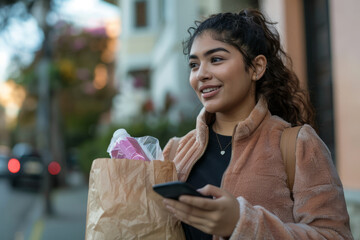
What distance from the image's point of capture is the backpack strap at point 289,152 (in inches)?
66.9

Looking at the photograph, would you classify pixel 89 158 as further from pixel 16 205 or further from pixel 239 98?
pixel 239 98

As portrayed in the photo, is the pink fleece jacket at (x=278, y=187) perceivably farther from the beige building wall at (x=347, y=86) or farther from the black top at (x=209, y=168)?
the beige building wall at (x=347, y=86)

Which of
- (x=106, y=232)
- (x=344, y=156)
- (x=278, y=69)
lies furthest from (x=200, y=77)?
(x=344, y=156)

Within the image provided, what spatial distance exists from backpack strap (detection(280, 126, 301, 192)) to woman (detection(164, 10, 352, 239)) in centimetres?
2

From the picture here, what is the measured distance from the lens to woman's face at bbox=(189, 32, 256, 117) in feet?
6.07

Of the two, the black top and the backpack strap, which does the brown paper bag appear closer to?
the black top

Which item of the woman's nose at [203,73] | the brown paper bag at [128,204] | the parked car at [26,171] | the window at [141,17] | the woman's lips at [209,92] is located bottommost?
the parked car at [26,171]

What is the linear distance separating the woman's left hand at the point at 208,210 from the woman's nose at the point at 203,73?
0.57 m

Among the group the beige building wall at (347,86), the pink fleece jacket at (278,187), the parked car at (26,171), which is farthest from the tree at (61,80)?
the pink fleece jacket at (278,187)

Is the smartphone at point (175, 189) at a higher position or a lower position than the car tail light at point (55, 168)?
higher

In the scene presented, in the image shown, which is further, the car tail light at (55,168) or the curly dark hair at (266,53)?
the car tail light at (55,168)

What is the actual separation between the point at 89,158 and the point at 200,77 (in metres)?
13.2

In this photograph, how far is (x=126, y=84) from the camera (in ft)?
60.1

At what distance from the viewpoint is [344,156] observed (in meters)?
4.71
